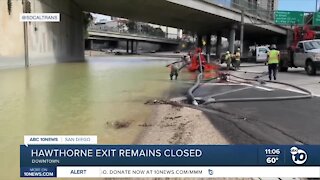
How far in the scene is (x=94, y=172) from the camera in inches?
170

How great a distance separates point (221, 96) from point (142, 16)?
4943cm

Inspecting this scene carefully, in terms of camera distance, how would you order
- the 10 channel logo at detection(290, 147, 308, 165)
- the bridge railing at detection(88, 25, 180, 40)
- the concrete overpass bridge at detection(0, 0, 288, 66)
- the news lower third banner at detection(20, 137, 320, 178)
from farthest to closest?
the bridge railing at detection(88, 25, 180, 40) → the concrete overpass bridge at detection(0, 0, 288, 66) → the 10 channel logo at detection(290, 147, 308, 165) → the news lower third banner at detection(20, 137, 320, 178)

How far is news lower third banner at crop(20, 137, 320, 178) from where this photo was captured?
4285 millimetres

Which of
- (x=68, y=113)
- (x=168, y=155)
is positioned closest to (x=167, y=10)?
(x=68, y=113)

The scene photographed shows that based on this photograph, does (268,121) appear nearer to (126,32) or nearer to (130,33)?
(126,32)

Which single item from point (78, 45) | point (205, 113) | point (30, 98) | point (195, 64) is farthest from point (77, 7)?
point (205, 113)

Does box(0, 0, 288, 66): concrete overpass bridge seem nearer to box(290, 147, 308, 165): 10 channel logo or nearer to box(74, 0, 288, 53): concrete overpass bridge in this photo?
box(74, 0, 288, 53): concrete overpass bridge

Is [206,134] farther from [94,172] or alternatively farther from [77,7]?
[77,7]

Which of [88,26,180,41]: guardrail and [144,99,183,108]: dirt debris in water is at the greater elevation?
[88,26,180,41]: guardrail

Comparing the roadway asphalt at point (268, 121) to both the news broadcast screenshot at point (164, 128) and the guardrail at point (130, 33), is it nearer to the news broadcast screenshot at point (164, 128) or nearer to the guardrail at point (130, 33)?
the news broadcast screenshot at point (164, 128)

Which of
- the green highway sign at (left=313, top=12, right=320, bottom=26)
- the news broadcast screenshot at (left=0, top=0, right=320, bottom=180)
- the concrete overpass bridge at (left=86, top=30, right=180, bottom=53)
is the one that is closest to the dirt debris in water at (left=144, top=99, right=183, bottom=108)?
the news broadcast screenshot at (left=0, top=0, right=320, bottom=180)

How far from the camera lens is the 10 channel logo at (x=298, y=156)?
4398 mm

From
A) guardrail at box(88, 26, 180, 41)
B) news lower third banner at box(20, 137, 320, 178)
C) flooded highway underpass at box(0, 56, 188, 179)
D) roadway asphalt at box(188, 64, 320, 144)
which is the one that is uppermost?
guardrail at box(88, 26, 180, 41)

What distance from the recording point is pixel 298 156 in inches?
173
